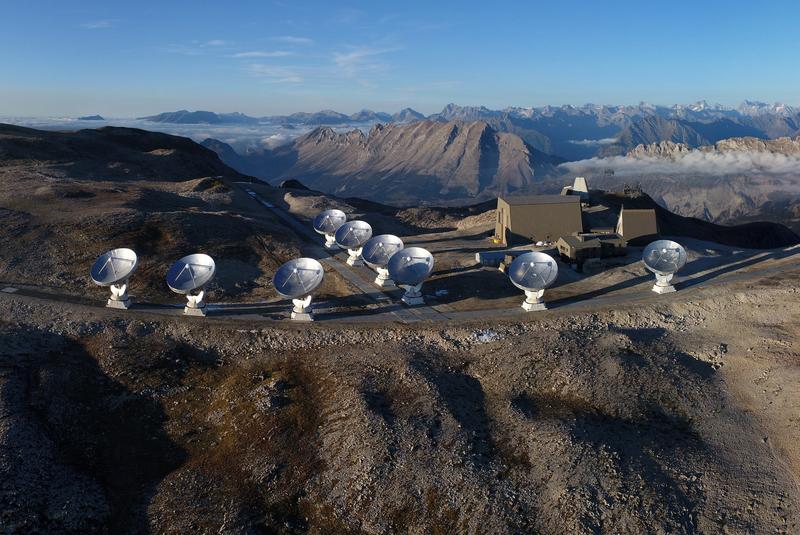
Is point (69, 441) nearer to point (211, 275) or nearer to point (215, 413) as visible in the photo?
point (215, 413)

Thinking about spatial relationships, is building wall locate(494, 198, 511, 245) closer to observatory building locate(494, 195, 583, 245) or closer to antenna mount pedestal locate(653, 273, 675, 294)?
observatory building locate(494, 195, 583, 245)

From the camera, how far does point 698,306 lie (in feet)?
190

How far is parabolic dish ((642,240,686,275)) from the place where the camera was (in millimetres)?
61156

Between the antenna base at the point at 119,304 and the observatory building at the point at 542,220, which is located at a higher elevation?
the observatory building at the point at 542,220

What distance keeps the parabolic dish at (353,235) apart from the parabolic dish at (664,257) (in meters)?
34.6

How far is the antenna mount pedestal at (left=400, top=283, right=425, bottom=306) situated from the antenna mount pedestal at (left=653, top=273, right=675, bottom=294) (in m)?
26.5

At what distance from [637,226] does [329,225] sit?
44840mm

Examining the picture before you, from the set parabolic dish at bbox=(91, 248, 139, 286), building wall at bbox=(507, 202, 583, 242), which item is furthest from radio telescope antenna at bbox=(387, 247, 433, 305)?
parabolic dish at bbox=(91, 248, 139, 286)

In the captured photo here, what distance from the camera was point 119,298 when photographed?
2243 inches

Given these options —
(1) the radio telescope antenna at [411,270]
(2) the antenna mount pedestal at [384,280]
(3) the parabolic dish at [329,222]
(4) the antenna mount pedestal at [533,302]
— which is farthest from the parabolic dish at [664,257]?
(3) the parabolic dish at [329,222]

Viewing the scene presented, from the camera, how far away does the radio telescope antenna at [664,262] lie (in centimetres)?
6119

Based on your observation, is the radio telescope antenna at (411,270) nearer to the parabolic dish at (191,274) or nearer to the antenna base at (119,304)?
the parabolic dish at (191,274)

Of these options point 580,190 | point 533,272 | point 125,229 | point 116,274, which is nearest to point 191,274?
point 116,274

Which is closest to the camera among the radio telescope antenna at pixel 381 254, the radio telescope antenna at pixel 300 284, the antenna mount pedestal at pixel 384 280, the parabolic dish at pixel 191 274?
the radio telescope antenna at pixel 300 284
